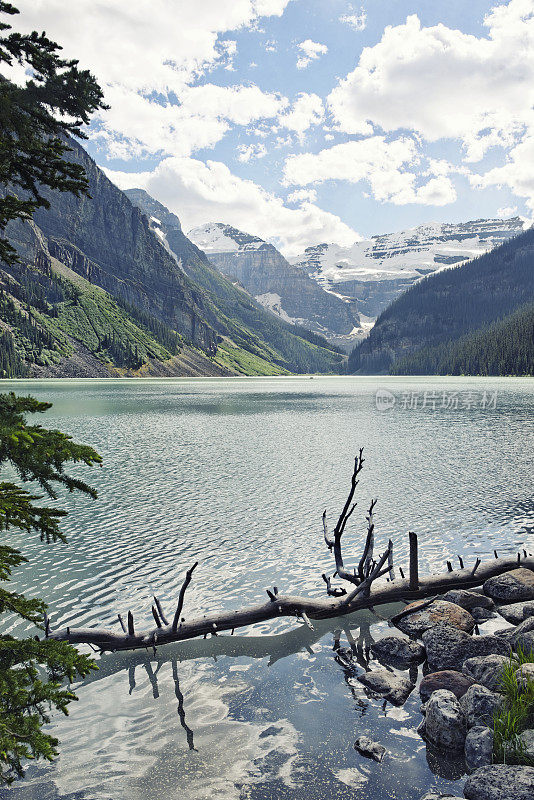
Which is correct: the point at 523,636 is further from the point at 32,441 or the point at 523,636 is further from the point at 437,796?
the point at 32,441

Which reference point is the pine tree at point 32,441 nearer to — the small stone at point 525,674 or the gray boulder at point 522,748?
the gray boulder at point 522,748

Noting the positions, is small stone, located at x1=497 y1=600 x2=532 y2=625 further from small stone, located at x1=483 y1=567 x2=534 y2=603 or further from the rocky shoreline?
small stone, located at x1=483 y1=567 x2=534 y2=603

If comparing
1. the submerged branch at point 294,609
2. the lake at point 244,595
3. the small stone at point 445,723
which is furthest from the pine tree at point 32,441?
the small stone at point 445,723

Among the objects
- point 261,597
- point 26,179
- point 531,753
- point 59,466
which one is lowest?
point 261,597

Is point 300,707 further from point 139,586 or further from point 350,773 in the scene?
point 139,586

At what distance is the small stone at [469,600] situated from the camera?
60.4 ft

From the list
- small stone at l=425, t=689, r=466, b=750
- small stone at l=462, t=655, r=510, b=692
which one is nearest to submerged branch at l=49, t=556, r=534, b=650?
small stone at l=462, t=655, r=510, b=692

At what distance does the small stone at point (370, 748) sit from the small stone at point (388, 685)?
7.04ft

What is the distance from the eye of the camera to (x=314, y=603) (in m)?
17.7

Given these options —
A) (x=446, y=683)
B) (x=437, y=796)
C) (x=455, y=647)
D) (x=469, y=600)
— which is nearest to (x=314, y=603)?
(x=455, y=647)

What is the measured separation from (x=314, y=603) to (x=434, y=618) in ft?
14.1

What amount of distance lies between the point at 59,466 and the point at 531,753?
1073cm

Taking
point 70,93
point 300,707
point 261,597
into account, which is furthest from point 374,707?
point 70,93

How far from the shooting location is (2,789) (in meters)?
10.0
